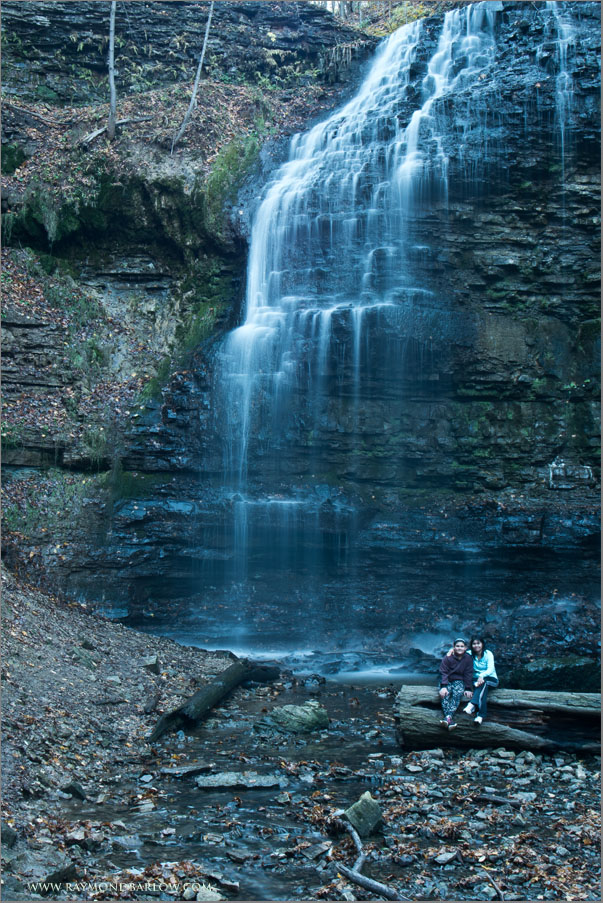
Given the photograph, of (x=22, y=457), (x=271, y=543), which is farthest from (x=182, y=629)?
(x=22, y=457)

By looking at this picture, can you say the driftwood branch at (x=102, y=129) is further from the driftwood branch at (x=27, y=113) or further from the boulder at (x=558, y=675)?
the boulder at (x=558, y=675)

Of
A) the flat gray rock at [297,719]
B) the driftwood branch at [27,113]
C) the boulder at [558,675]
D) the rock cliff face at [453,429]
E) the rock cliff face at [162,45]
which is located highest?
the rock cliff face at [162,45]

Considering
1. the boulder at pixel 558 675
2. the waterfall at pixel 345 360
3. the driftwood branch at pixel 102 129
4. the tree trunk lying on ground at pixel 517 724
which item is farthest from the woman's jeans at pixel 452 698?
the driftwood branch at pixel 102 129

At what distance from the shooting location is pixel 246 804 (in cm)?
571

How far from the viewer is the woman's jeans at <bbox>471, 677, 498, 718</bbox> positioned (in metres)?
6.67

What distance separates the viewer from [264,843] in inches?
197

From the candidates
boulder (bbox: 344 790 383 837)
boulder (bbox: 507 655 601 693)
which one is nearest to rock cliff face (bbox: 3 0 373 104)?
boulder (bbox: 507 655 601 693)

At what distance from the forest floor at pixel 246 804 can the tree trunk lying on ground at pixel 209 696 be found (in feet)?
0.55

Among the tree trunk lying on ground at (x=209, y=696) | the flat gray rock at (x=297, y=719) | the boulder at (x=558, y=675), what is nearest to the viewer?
the tree trunk lying on ground at (x=209, y=696)

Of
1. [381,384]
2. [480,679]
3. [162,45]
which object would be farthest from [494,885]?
[162,45]

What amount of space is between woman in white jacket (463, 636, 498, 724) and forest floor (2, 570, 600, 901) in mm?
424

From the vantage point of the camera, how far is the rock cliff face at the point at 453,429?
12.4 meters

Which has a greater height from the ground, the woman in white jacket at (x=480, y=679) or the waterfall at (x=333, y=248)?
the waterfall at (x=333, y=248)

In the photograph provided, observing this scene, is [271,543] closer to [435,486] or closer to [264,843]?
[435,486]
